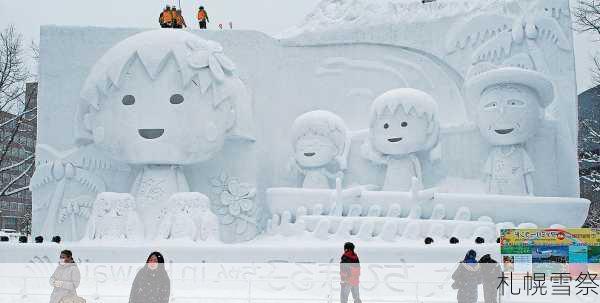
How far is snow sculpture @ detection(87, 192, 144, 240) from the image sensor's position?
1053 centimetres

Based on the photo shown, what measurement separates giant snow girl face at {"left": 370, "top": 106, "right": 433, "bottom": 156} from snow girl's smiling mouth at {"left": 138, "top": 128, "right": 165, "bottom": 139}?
11.6ft

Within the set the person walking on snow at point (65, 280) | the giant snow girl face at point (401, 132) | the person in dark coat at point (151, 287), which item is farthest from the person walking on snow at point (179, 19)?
the person in dark coat at point (151, 287)

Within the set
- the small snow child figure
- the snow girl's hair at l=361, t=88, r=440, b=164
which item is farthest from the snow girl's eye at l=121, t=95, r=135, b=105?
the snow girl's hair at l=361, t=88, r=440, b=164

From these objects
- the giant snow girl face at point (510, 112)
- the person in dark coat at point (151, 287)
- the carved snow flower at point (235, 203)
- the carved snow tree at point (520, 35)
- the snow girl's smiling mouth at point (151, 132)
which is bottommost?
the person in dark coat at point (151, 287)

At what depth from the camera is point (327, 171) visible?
12.6 m

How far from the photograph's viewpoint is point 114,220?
10.6 metres

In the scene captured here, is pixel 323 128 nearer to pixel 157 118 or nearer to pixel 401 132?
pixel 401 132

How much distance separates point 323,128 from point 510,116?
10.2 ft

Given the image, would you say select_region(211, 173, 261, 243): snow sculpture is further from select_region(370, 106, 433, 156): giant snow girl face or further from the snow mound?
the snow mound

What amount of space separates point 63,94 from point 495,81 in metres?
7.51

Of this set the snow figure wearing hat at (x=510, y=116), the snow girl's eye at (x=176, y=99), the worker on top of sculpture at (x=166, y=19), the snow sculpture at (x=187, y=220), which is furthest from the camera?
the worker on top of sculpture at (x=166, y=19)

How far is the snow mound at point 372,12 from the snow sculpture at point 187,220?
A: 4.81 meters

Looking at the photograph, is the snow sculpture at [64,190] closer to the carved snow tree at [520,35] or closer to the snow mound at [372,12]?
the snow mound at [372,12]

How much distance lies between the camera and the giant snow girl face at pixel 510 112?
11.6m
